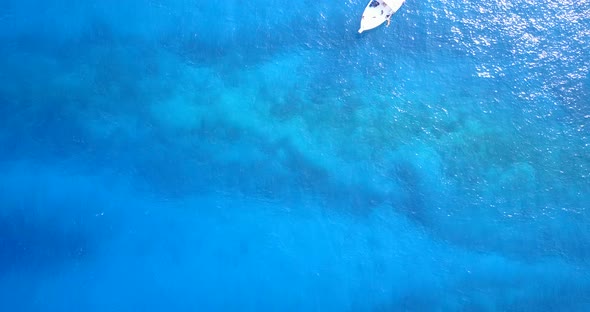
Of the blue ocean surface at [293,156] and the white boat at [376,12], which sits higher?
the white boat at [376,12]

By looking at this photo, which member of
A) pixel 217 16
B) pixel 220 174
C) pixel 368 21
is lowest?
pixel 220 174

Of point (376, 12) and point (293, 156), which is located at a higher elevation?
point (376, 12)

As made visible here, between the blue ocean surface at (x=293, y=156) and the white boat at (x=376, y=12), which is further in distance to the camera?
the white boat at (x=376, y=12)

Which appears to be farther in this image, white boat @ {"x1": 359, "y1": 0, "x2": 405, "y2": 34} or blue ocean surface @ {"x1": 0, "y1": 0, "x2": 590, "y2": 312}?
white boat @ {"x1": 359, "y1": 0, "x2": 405, "y2": 34}

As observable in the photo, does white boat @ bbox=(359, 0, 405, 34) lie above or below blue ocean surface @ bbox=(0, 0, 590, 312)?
above

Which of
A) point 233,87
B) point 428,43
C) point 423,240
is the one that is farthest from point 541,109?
point 233,87

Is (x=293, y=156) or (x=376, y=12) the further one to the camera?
(x=376, y=12)

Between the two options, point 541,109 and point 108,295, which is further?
point 541,109

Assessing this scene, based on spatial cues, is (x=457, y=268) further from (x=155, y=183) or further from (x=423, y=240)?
(x=155, y=183)
